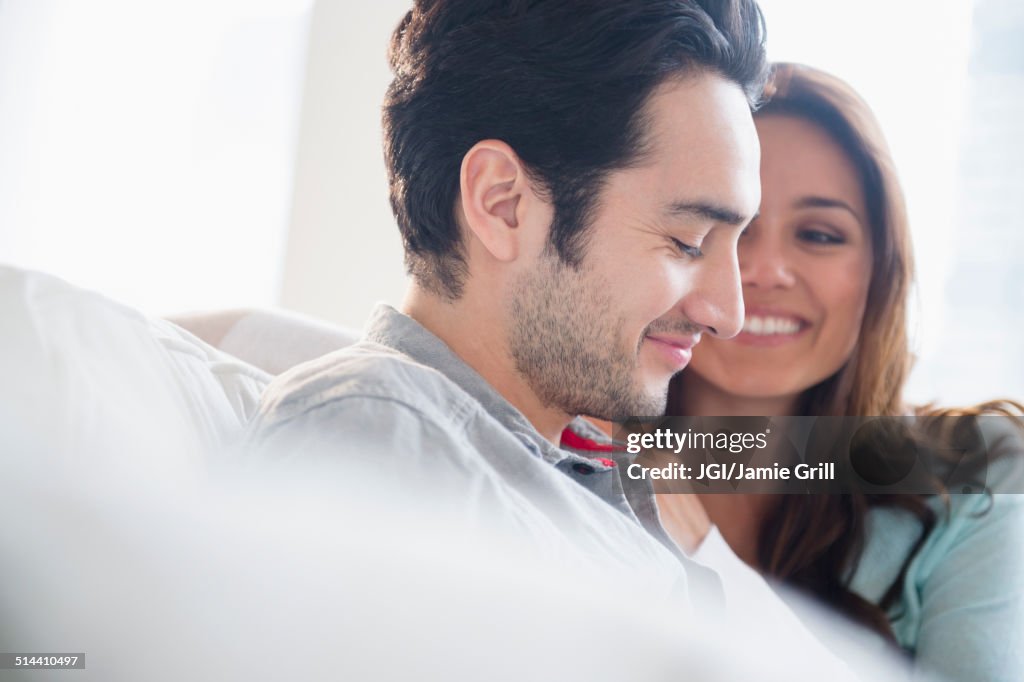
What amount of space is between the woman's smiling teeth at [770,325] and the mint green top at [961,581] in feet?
0.91

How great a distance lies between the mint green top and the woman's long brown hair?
0.01 meters

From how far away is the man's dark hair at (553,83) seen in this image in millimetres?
824

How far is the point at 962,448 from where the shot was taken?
129cm

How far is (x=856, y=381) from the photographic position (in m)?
1.37

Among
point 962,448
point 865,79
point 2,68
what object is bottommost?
point 962,448

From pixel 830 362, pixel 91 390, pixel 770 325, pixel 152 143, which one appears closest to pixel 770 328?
pixel 770 325

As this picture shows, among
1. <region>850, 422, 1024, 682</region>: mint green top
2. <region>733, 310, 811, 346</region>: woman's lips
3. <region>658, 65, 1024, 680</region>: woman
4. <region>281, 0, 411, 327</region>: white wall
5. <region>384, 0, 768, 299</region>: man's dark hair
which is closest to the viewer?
<region>384, 0, 768, 299</region>: man's dark hair

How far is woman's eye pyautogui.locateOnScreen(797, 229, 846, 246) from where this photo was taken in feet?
4.38

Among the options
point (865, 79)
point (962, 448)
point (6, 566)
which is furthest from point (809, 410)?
point (6, 566)

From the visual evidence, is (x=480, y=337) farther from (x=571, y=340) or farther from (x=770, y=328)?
(x=770, y=328)

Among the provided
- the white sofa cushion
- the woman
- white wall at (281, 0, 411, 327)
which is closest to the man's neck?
the white sofa cushion

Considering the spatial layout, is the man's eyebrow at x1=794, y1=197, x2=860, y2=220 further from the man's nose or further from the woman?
the man's nose

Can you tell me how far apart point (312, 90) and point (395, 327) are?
1657 millimetres

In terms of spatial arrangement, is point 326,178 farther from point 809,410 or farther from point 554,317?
point 554,317
